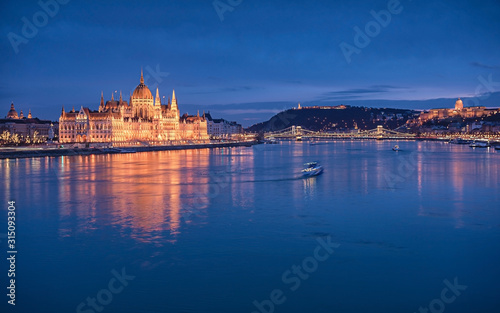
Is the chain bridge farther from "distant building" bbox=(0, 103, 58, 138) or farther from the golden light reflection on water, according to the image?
the golden light reflection on water

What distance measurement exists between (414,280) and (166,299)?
4.52 metres

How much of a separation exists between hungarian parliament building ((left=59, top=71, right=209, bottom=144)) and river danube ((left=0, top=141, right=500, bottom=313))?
2574 inches

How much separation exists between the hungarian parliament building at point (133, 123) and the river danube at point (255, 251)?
6538cm

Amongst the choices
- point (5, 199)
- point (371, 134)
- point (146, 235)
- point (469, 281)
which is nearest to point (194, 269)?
point (146, 235)

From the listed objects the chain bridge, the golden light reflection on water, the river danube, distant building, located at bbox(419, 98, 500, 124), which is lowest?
the river danube

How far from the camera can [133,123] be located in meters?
92.5

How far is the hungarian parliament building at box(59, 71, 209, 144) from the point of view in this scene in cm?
8444

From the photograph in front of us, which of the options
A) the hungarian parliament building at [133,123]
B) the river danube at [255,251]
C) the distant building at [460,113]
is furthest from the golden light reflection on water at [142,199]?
the distant building at [460,113]

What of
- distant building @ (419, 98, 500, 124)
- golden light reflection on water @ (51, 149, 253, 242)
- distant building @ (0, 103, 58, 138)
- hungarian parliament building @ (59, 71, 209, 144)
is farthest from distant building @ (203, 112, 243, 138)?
golden light reflection on water @ (51, 149, 253, 242)

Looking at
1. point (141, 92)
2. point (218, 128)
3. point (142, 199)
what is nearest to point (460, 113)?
point (218, 128)

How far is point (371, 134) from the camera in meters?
137

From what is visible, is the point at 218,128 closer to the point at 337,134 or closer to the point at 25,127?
the point at 337,134

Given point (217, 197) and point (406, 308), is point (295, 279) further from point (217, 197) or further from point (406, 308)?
point (217, 197)

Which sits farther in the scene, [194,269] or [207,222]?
[207,222]
